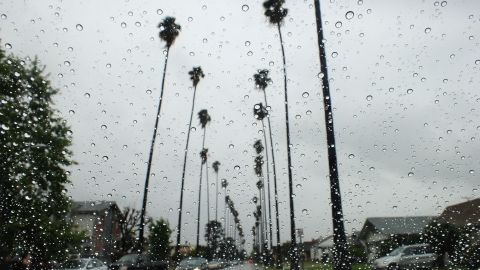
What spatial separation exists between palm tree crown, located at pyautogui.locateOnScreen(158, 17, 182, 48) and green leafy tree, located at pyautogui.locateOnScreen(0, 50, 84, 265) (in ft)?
43.3

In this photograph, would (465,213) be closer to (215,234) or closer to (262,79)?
(262,79)

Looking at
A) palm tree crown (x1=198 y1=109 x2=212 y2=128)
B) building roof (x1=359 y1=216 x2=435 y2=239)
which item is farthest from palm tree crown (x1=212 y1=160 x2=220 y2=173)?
building roof (x1=359 y1=216 x2=435 y2=239)

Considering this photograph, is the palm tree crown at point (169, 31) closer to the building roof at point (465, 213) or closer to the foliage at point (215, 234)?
the building roof at point (465, 213)

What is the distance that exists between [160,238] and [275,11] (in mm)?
31360

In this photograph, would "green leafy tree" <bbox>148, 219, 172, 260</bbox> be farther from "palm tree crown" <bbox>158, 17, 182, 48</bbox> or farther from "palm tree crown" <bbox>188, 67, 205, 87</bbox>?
"palm tree crown" <bbox>158, 17, 182, 48</bbox>

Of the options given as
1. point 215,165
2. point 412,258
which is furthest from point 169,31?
point 215,165

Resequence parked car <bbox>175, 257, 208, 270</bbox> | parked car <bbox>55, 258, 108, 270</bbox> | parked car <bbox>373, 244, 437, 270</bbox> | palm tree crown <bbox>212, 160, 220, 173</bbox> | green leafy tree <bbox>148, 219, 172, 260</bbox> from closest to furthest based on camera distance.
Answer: parked car <bbox>55, 258, 108, 270</bbox> → parked car <bbox>373, 244, 437, 270</bbox> → parked car <bbox>175, 257, 208, 270</bbox> → green leafy tree <bbox>148, 219, 172, 260</bbox> → palm tree crown <bbox>212, 160, 220, 173</bbox>

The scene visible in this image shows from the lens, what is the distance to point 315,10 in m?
12.0

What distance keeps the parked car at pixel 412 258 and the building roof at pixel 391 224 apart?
2246 centimetres

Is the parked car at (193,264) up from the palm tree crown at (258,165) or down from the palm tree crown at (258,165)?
down

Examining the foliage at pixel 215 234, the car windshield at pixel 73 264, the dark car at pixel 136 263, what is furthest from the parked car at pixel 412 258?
the foliage at pixel 215 234

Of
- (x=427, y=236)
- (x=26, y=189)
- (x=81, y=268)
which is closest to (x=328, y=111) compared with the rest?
(x=81, y=268)

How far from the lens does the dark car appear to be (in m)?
17.6

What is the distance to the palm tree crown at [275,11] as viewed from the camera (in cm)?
2772
